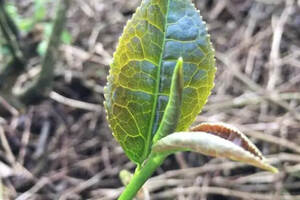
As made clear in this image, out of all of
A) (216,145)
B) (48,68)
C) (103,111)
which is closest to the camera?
(216,145)

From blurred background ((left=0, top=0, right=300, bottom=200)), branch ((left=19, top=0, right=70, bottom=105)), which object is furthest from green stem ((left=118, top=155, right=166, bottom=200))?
branch ((left=19, top=0, right=70, bottom=105))

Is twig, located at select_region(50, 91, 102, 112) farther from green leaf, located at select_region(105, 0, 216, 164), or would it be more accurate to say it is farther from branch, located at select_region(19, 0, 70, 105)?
green leaf, located at select_region(105, 0, 216, 164)

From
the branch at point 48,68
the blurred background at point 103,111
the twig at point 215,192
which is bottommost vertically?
the twig at point 215,192

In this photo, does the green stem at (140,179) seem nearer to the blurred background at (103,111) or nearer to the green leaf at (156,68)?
the green leaf at (156,68)

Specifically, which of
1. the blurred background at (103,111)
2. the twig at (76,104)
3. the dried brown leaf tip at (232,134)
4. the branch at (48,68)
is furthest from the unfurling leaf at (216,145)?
the twig at (76,104)

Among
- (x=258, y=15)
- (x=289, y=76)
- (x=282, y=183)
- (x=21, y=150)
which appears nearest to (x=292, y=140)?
(x=282, y=183)

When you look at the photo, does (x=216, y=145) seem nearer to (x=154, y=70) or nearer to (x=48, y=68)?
(x=154, y=70)

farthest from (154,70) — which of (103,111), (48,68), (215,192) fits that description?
(103,111)
